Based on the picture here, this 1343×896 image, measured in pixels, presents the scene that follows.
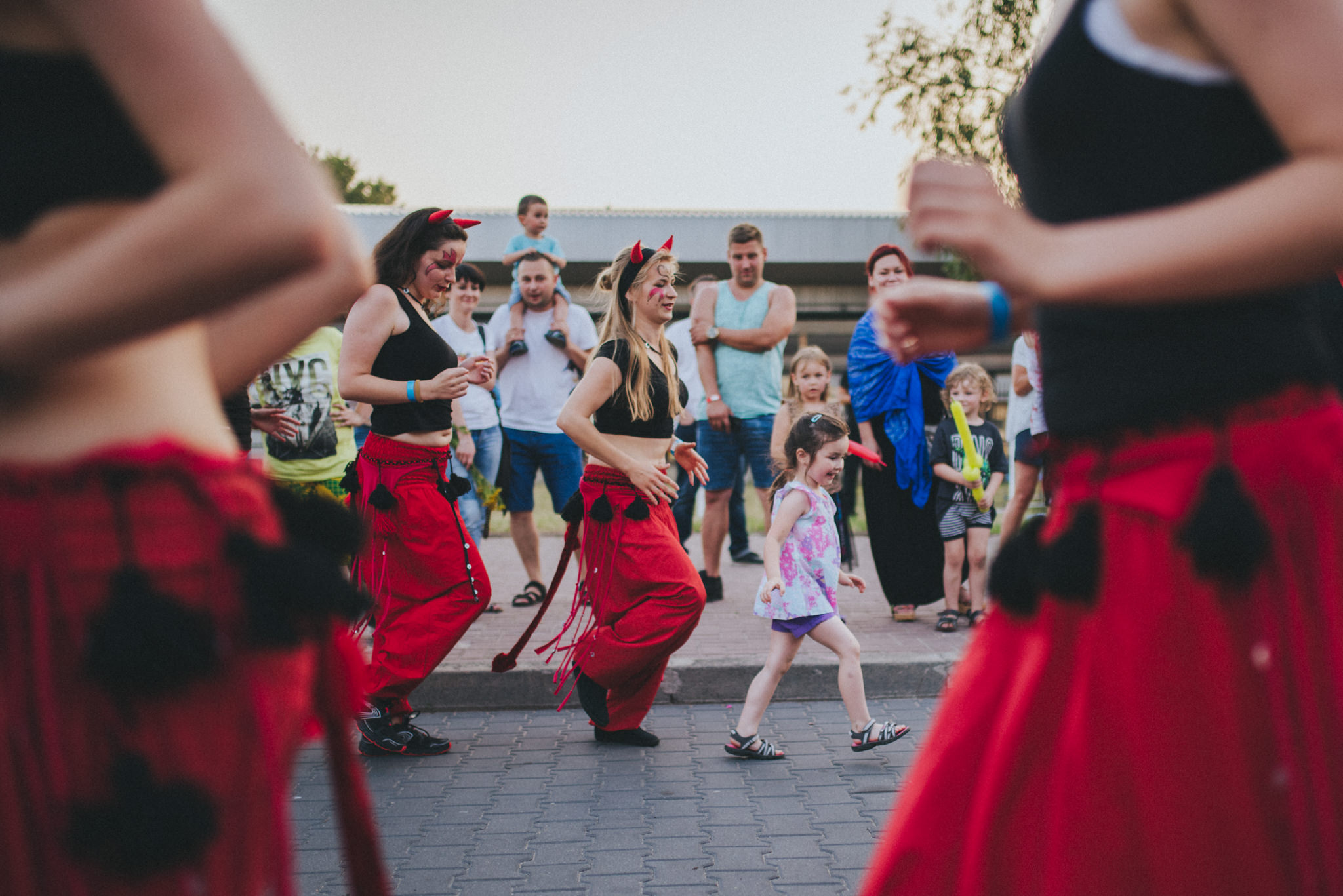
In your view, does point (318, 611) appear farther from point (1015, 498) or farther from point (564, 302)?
point (564, 302)

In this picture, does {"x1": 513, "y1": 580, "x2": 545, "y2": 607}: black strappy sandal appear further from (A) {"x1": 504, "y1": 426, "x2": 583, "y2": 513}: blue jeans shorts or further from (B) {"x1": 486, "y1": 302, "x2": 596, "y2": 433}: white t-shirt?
(B) {"x1": 486, "y1": 302, "x2": 596, "y2": 433}: white t-shirt

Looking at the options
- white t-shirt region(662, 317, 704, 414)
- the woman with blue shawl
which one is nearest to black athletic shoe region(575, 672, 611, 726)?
the woman with blue shawl

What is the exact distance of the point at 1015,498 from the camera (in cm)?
633

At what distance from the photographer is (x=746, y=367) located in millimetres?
7758

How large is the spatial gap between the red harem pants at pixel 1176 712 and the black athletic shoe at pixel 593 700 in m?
3.56

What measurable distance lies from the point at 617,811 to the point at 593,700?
0.85m

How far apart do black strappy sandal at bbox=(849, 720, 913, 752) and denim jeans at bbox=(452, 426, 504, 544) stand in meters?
3.70

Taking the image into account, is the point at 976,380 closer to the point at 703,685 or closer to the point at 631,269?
the point at 703,685

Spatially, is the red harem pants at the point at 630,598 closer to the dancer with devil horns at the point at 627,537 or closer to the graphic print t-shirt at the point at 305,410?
the dancer with devil horns at the point at 627,537

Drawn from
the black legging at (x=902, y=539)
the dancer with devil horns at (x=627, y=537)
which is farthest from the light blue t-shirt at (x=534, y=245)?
the dancer with devil horns at (x=627, y=537)

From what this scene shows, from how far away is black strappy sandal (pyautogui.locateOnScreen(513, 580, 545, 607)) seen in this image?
757 centimetres

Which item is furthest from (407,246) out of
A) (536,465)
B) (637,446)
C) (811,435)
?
(536,465)

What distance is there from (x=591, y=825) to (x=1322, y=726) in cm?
300

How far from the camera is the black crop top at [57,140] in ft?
3.35
